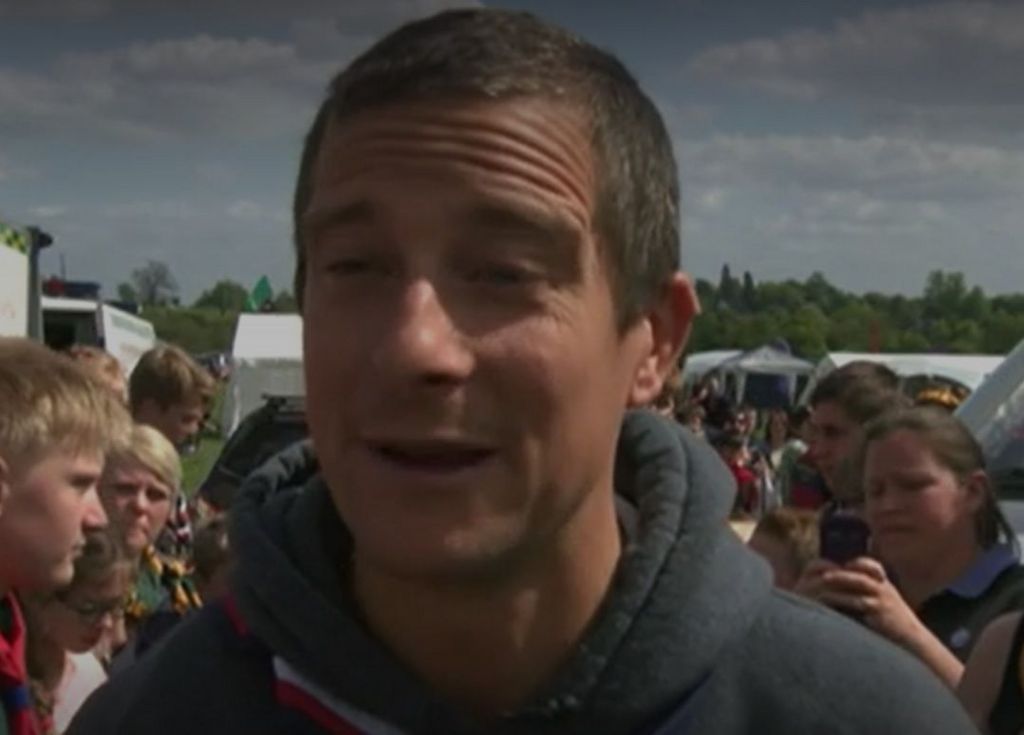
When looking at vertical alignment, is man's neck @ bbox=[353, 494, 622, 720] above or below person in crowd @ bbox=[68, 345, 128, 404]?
above

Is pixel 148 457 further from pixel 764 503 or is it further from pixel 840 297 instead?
pixel 840 297

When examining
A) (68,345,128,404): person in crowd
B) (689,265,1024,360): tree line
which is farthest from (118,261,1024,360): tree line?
(68,345,128,404): person in crowd

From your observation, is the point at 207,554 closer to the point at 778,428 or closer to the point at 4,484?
the point at 4,484

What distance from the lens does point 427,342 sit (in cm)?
167

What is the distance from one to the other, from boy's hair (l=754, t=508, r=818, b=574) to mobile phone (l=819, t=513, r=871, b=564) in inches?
47.6

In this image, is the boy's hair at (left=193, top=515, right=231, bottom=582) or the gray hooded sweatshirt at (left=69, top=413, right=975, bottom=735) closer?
the gray hooded sweatshirt at (left=69, top=413, right=975, bottom=735)

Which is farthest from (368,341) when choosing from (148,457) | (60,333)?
(60,333)

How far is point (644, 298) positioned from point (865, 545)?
2294mm

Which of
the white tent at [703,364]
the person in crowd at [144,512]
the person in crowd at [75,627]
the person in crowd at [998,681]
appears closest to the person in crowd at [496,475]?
the person in crowd at [998,681]

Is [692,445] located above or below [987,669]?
above

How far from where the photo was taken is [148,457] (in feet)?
19.9

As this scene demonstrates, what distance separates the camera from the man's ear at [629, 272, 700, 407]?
1.88 m

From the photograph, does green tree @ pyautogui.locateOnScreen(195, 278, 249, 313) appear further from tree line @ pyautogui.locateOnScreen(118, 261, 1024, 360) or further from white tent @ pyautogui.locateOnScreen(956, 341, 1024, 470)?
white tent @ pyautogui.locateOnScreen(956, 341, 1024, 470)

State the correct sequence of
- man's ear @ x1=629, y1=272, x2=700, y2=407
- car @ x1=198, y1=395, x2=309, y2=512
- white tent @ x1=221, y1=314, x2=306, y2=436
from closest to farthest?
man's ear @ x1=629, y1=272, x2=700, y2=407 → car @ x1=198, y1=395, x2=309, y2=512 → white tent @ x1=221, y1=314, x2=306, y2=436
